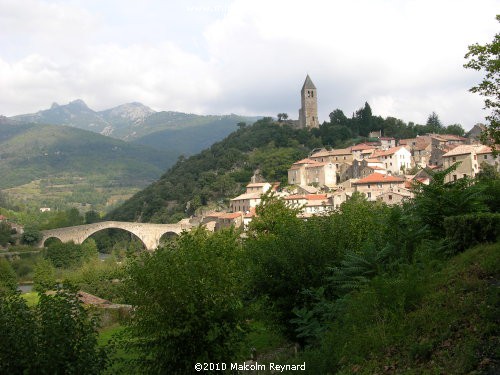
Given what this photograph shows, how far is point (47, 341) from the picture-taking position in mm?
9703

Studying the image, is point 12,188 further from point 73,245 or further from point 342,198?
point 342,198

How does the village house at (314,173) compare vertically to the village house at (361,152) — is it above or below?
below

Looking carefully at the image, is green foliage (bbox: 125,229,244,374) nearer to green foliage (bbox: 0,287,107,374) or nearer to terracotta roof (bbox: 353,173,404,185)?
green foliage (bbox: 0,287,107,374)

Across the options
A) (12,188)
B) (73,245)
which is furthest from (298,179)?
(12,188)

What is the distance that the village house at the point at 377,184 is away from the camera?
59000 millimetres

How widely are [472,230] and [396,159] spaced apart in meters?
61.4

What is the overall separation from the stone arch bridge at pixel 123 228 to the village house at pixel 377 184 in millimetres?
23259

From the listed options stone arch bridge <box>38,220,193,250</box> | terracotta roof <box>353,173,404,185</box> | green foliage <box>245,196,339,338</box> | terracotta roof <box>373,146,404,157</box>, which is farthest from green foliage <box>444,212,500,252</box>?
terracotta roof <box>373,146,404,157</box>

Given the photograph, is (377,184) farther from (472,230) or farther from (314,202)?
(472,230)

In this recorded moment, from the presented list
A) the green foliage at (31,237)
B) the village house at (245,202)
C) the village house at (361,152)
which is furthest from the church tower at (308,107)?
the green foliage at (31,237)

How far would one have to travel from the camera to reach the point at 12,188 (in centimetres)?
17850

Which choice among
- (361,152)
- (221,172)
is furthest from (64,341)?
(221,172)

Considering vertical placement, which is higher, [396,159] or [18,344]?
[396,159]

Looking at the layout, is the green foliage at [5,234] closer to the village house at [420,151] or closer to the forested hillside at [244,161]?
the forested hillside at [244,161]
